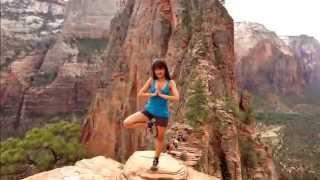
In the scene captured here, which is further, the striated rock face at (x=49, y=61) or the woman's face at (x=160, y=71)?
the striated rock face at (x=49, y=61)

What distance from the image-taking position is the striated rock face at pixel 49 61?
101 meters

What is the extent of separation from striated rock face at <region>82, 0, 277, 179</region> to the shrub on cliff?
216 cm

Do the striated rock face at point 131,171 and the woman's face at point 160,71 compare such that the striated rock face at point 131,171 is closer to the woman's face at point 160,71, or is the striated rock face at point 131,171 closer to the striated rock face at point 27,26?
the woman's face at point 160,71

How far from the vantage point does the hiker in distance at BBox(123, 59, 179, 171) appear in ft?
43.0

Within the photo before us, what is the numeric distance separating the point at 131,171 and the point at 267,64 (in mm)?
126217

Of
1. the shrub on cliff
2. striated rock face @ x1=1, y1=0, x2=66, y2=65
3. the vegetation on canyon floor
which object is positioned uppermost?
striated rock face @ x1=1, y1=0, x2=66, y2=65

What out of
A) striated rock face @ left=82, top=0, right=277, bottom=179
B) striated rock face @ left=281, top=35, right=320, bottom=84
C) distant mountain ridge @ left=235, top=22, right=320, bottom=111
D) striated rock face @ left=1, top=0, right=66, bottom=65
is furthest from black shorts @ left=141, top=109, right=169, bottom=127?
striated rock face @ left=281, top=35, right=320, bottom=84

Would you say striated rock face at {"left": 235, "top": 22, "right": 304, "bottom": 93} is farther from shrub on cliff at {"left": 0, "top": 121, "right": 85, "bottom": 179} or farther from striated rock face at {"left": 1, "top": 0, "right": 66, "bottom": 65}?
shrub on cliff at {"left": 0, "top": 121, "right": 85, "bottom": 179}

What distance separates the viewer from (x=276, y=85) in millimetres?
134875

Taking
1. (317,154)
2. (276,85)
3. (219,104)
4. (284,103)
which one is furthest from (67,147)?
(276,85)

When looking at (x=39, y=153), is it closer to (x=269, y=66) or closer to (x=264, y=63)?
(x=264, y=63)

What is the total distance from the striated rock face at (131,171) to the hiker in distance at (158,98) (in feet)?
0.93

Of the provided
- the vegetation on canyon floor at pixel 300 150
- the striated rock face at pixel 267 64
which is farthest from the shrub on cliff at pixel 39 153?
the striated rock face at pixel 267 64

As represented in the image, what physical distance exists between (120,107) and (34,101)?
56.9 m
